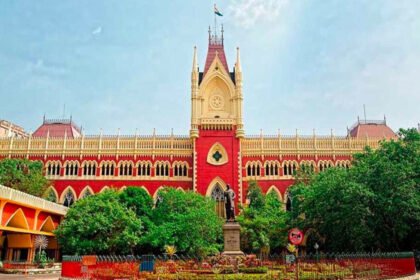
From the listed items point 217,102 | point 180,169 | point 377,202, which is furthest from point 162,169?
point 377,202

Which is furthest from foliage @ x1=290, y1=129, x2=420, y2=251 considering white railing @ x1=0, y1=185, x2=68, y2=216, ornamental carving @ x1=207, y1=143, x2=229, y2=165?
white railing @ x1=0, y1=185, x2=68, y2=216

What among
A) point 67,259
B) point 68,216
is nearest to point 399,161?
point 67,259

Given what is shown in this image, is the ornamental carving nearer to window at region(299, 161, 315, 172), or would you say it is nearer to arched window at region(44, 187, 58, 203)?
window at region(299, 161, 315, 172)

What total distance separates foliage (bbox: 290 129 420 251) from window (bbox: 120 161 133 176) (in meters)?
22.8

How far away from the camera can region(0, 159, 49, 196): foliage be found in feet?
147

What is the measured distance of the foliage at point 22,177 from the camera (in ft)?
147

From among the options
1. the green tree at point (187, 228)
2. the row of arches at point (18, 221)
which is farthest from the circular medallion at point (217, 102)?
the row of arches at point (18, 221)

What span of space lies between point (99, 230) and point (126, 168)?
14.0 metres

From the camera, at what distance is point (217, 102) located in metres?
51.2

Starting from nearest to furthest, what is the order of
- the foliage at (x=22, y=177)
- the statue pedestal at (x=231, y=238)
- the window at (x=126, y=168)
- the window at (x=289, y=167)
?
1. the statue pedestal at (x=231, y=238)
2. the foliage at (x=22, y=177)
3. the window at (x=289, y=167)
4. the window at (x=126, y=168)

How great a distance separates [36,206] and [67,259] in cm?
1653

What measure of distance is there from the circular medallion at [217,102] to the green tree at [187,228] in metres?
14.3

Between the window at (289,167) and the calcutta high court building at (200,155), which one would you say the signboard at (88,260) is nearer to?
the calcutta high court building at (200,155)

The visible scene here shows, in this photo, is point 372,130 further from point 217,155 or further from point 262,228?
point 262,228
